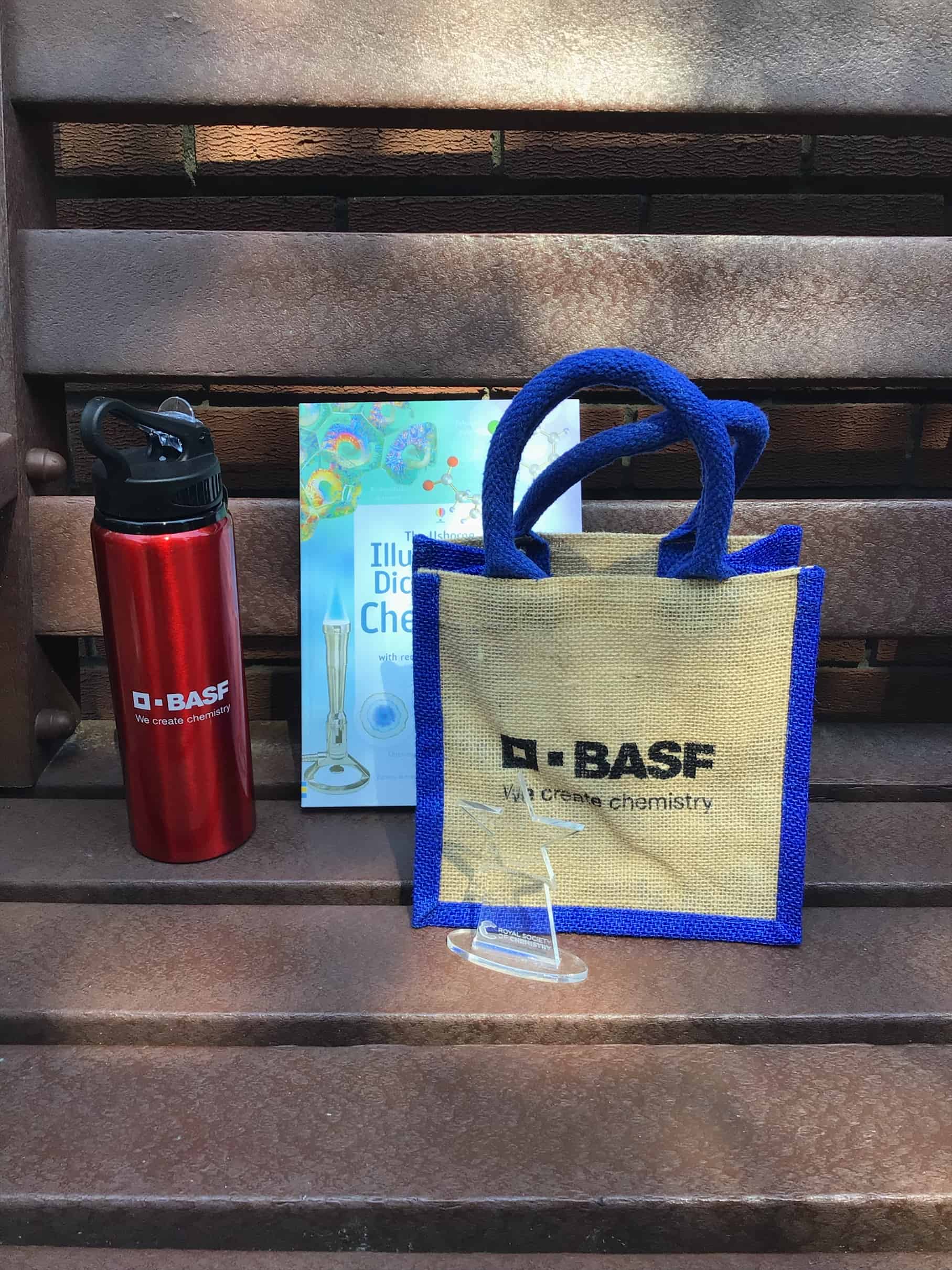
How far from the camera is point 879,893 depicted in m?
1.00

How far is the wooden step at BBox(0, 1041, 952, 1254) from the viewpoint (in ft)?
2.30

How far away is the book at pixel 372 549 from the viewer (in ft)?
3.69

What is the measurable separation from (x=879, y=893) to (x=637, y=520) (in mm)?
471

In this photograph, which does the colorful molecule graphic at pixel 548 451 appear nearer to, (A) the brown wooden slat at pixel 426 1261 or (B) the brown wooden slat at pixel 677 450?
(B) the brown wooden slat at pixel 677 450

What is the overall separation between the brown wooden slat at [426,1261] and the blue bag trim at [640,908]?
270 millimetres

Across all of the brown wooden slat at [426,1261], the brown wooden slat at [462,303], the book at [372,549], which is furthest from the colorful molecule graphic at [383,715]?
the brown wooden slat at [426,1261]

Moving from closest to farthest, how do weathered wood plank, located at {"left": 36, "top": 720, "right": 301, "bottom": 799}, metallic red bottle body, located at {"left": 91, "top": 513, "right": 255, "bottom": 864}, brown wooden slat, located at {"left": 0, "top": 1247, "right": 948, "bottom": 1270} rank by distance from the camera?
1. brown wooden slat, located at {"left": 0, "top": 1247, "right": 948, "bottom": 1270}
2. metallic red bottle body, located at {"left": 91, "top": 513, "right": 255, "bottom": 864}
3. weathered wood plank, located at {"left": 36, "top": 720, "right": 301, "bottom": 799}

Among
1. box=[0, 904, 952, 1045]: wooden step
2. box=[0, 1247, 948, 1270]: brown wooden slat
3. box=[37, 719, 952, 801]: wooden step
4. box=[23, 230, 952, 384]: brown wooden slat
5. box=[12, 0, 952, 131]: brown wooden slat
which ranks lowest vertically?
box=[0, 1247, 948, 1270]: brown wooden slat

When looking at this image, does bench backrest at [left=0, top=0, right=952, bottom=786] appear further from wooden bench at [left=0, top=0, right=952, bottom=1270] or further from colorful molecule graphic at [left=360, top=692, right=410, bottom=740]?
colorful molecule graphic at [left=360, top=692, right=410, bottom=740]

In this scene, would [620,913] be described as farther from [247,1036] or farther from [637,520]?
[637,520]

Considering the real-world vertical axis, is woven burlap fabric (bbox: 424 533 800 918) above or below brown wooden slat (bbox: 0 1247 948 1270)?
above

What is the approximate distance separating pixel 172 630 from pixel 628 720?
41 cm

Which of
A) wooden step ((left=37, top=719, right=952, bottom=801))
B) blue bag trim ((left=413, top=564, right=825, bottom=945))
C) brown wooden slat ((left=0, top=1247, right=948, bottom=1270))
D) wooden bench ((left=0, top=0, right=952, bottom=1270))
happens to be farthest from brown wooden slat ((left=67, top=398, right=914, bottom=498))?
brown wooden slat ((left=0, top=1247, right=948, bottom=1270))

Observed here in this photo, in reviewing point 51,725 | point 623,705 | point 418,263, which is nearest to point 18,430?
point 51,725
